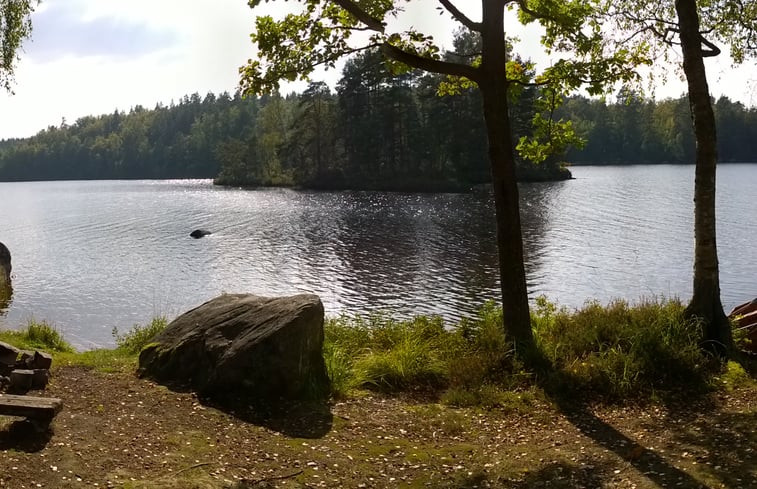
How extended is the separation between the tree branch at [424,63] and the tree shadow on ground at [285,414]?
5.11m

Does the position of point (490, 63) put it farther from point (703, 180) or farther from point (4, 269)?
point (4, 269)

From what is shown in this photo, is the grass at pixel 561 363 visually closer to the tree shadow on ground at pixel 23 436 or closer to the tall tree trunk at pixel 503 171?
the tall tree trunk at pixel 503 171

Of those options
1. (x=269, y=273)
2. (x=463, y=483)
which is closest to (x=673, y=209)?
(x=269, y=273)

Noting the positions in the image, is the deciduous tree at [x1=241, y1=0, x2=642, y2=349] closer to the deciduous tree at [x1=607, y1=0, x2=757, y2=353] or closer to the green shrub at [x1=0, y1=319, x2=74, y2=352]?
the deciduous tree at [x1=607, y1=0, x2=757, y2=353]

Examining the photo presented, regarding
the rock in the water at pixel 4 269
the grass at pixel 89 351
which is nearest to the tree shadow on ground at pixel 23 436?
the grass at pixel 89 351

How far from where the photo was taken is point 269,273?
2964 centimetres

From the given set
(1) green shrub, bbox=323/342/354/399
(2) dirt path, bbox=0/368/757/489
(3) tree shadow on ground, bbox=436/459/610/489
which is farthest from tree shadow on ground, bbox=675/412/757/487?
(1) green shrub, bbox=323/342/354/399

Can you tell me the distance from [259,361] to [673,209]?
47.5 metres

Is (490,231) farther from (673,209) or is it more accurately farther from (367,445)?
(367,445)

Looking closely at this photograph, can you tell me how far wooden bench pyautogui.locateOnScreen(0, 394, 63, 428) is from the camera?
5945 millimetres

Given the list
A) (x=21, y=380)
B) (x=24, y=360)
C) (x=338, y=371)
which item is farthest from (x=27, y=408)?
(x=338, y=371)

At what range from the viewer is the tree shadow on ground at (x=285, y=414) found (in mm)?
7536

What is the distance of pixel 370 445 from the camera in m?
7.21

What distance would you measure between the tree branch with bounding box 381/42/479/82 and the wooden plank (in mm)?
6370
